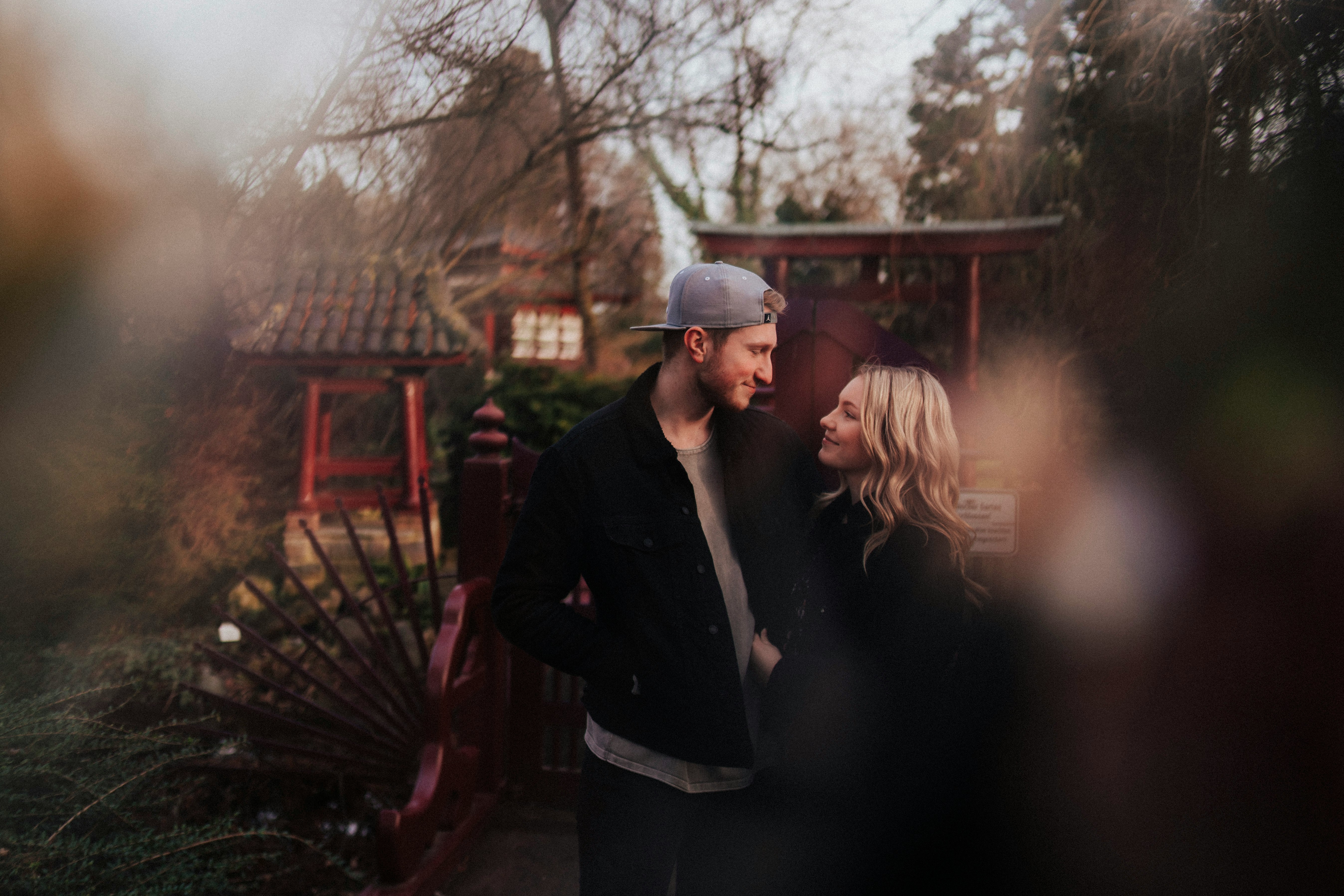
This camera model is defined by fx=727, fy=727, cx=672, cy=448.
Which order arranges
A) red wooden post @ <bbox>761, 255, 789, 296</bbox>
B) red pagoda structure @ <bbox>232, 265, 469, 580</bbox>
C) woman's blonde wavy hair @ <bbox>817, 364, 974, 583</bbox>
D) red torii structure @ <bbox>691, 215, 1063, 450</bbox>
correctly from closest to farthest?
woman's blonde wavy hair @ <bbox>817, 364, 974, 583</bbox>, red torii structure @ <bbox>691, 215, 1063, 450</bbox>, red wooden post @ <bbox>761, 255, 789, 296</bbox>, red pagoda structure @ <bbox>232, 265, 469, 580</bbox>

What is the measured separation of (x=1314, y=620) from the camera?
1874 millimetres

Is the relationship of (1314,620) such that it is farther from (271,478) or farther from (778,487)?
(271,478)

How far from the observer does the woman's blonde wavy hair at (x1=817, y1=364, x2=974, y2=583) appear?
165cm

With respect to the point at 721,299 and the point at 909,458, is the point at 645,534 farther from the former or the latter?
the point at 909,458

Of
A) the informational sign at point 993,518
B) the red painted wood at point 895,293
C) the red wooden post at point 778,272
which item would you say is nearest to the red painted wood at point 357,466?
the red wooden post at point 778,272

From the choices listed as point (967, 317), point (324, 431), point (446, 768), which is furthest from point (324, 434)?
point (967, 317)

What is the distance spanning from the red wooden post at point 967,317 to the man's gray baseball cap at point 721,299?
382 centimetres

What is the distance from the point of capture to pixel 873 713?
167cm

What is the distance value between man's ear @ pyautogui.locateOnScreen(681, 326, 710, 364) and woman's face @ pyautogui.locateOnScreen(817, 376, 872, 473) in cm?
37

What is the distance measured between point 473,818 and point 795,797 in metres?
1.72

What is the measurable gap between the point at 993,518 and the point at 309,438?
644 centimetres

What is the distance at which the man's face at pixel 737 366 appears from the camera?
5.17 ft

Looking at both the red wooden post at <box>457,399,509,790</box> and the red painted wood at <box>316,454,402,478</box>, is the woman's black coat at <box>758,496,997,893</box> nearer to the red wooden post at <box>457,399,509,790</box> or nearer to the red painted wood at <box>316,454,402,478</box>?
the red wooden post at <box>457,399,509,790</box>

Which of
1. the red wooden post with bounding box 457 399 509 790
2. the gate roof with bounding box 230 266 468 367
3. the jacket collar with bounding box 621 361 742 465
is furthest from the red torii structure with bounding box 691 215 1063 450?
the gate roof with bounding box 230 266 468 367
